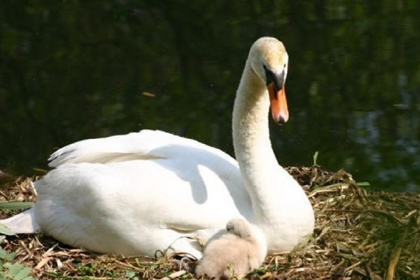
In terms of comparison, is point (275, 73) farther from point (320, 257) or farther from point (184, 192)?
point (320, 257)

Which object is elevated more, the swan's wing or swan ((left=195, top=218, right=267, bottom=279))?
the swan's wing

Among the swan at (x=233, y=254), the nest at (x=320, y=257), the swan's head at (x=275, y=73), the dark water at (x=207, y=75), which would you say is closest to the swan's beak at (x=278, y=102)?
the swan's head at (x=275, y=73)

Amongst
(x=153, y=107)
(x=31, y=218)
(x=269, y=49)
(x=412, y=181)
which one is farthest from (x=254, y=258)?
(x=153, y=107)

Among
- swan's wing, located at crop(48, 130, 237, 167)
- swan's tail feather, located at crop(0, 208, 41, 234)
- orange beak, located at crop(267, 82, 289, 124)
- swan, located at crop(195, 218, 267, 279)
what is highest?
orange beak, located at crop(267, 82, 289, 124)

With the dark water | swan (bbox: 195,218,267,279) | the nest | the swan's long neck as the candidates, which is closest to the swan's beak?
the swan's long neck

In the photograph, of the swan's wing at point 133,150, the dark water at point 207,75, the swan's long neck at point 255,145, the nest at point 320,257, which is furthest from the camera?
the dark water at point 207,75

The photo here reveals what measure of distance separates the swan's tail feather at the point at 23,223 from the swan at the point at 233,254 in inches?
46.4

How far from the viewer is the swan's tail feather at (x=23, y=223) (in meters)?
6.19

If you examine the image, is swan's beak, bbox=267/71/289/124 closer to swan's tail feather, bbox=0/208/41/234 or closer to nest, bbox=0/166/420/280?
nest, bbox=0/166/420/280

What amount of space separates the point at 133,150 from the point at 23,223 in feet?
2.45

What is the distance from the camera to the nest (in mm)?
5531

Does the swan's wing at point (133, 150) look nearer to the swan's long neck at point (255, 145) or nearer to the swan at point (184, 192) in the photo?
the swan at point (184, 192)

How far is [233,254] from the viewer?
5.43 metres

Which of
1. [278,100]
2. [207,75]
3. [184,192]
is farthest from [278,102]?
[207,75]
